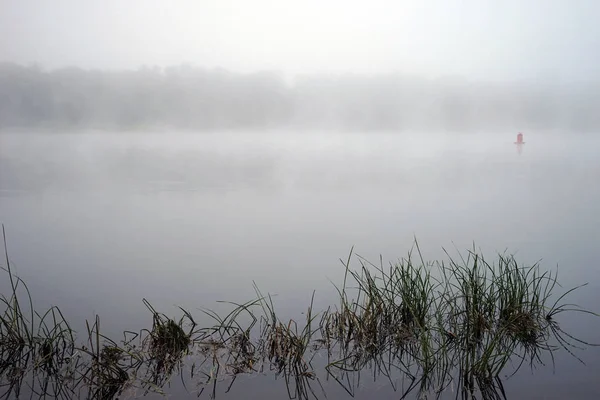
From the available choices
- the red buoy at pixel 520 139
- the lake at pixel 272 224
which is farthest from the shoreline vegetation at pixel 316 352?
the red buoy at pixel 520 139

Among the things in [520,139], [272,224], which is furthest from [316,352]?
[520,139]

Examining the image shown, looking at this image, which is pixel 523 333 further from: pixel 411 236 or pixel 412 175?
pixel 412 175

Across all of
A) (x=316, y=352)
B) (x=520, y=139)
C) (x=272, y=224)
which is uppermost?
(x=520, y=139)

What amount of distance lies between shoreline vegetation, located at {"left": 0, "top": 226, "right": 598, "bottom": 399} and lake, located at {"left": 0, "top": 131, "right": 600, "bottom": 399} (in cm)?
12

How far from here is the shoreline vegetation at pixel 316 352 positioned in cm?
189

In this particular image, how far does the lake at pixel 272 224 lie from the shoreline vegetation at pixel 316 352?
0.12 m

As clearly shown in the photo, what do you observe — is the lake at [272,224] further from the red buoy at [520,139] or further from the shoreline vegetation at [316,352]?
the red buoy at [520,139]

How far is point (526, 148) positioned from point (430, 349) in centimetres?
1201

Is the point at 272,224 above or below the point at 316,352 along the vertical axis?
above

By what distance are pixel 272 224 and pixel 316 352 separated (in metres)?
2.88

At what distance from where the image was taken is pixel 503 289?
2.34 m

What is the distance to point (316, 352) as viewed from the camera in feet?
7.14

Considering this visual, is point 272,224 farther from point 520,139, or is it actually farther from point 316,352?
point 520,139

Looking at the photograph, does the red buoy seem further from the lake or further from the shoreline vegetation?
the shoreline vegetation
